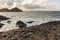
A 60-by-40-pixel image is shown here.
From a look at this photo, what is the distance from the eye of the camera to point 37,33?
3.10 meters

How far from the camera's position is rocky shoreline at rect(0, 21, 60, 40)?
290 cm

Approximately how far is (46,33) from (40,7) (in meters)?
0.58

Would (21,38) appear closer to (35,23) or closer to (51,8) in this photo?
(35,23)

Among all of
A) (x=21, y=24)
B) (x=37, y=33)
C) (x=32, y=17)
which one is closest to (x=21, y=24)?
(x=21, y=24)

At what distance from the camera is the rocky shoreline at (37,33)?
2901 millimetres

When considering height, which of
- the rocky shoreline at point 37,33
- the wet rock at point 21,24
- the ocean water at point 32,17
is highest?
the ocean water at point 32,17

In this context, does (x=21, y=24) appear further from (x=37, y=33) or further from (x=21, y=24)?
(x=37, y=33)

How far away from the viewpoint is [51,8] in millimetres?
3316

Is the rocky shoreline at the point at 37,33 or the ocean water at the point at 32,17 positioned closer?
the rocky shoreline at the point at 37,33

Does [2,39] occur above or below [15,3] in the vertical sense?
below

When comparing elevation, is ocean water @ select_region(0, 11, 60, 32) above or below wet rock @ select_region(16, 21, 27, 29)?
above

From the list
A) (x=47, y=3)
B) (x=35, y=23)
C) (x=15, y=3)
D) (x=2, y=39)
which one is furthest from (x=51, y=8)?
(x=2, y=39)

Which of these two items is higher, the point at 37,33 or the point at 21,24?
the point at 21,24

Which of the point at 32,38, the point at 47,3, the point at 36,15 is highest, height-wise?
the point at 47,3
